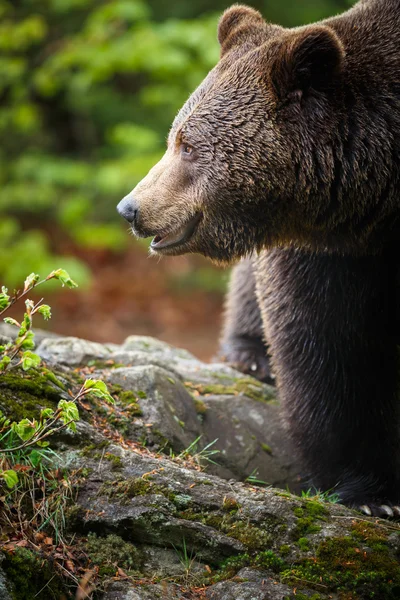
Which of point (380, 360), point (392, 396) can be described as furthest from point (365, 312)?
point (392, 396)

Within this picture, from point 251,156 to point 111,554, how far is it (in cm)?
233

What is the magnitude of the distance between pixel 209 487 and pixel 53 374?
1133mm

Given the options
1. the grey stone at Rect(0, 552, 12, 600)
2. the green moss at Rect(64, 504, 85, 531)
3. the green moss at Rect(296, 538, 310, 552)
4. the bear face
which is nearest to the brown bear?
the bear face

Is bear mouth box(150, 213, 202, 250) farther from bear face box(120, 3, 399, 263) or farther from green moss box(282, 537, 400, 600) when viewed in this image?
green moss box(282, 537, 400, 600)

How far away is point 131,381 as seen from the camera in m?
4.84

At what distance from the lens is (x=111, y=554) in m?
3.41

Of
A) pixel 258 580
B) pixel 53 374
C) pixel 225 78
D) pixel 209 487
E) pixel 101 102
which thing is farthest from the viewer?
pixel 101 102

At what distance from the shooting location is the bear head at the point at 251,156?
169 inches

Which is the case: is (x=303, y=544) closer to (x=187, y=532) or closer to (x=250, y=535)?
(x=250, y=535)

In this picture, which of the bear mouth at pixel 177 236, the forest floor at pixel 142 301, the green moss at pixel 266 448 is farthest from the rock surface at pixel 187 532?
the forest floor at pixel 142 301

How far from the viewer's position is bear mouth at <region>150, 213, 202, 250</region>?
464cm

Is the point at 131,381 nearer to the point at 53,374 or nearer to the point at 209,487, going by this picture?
the point at 53,374

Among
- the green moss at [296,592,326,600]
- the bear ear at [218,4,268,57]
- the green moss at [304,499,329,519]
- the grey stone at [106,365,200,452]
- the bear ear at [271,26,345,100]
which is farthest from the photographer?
the bear ear at [218,4,268,57]

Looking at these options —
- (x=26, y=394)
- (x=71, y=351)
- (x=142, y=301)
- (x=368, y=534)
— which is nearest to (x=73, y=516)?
(x=26, y=394)
